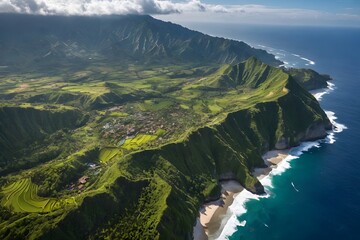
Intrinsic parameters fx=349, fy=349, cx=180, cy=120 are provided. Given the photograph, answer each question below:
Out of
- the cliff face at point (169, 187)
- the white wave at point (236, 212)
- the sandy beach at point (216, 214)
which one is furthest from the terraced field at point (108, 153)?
the white wave at point (236, 212)

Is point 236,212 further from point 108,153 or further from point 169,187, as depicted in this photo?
point 108,153

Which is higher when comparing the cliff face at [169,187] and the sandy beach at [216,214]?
the cliff face at [169,187]

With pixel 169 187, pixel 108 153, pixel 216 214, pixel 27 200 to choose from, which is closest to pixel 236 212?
pixel 216 214

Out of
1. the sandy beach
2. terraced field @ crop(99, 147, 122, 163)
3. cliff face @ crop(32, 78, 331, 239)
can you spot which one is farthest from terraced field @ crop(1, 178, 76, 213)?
the sandy beach

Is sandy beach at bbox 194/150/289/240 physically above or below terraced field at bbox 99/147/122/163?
below

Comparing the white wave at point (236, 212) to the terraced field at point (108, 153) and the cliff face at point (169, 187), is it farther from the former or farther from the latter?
the terraced field at point (108, 153)

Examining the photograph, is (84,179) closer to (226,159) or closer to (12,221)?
(12,221)

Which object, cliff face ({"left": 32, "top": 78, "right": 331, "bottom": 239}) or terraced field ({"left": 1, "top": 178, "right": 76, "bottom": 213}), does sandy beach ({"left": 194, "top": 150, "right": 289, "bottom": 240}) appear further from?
terraced field ({"left": 1, "top": 178, "right": 76, "bottom": 213})

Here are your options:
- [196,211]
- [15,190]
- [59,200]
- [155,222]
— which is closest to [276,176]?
[196,211]

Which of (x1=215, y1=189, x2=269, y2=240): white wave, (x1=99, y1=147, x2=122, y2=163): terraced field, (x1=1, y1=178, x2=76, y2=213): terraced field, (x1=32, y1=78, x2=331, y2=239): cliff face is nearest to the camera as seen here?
(x1=32, y1=78, x2=331, y2=239): cliff face
